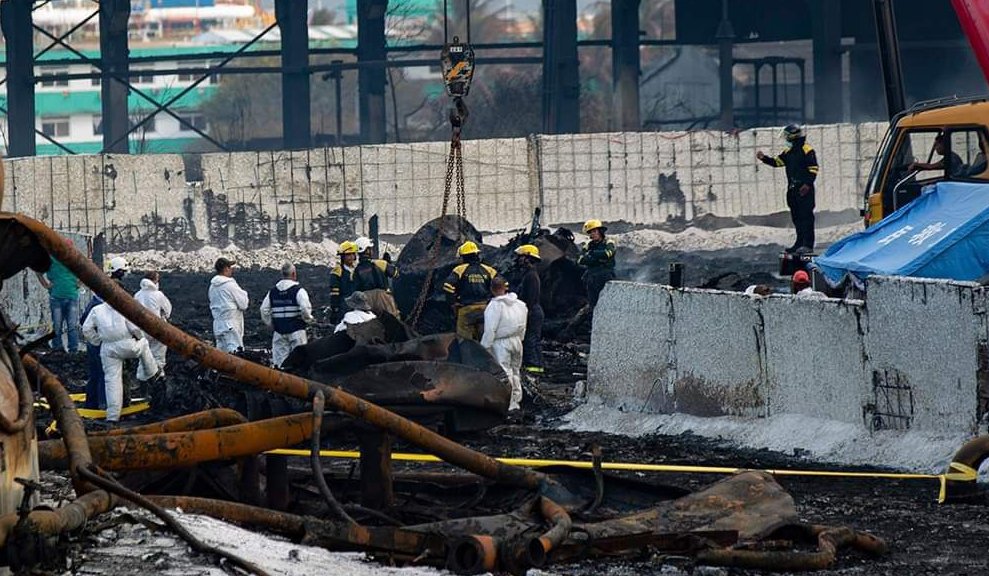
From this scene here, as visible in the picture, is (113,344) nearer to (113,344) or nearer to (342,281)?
(113,344)

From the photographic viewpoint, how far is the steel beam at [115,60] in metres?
45.3

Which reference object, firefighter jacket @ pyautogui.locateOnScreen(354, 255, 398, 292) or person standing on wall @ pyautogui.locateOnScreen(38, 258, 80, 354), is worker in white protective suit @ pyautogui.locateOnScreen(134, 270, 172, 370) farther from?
person standing on wall @ pyautogui.locateOnScreen(38, 258, 80, 354)

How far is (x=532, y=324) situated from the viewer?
20.1 metres

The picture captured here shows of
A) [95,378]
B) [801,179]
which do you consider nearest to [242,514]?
[95,378]

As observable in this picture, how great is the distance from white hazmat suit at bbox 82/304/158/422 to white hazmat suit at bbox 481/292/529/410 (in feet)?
11.4

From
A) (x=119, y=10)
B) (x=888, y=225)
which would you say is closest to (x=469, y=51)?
(x=888, y=225)

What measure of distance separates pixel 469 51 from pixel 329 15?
108422 mm

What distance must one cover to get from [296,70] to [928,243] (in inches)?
1221

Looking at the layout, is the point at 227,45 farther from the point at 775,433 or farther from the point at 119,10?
the point at 775,433

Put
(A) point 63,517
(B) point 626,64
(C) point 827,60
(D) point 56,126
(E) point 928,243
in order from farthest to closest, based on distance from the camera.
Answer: (D) point 56,126 → (B) point 626,64 → (C) point 827,60 → (E) point 928,243 → (A) point 63,517

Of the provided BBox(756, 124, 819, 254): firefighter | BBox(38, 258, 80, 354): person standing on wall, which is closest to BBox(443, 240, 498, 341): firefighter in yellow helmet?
BBox(38, 258, 80, 354): person standing on wall

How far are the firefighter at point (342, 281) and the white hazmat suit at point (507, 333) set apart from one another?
12.8ft

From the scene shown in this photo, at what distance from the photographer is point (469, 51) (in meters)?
20.4

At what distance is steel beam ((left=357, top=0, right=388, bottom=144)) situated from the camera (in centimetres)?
4891
